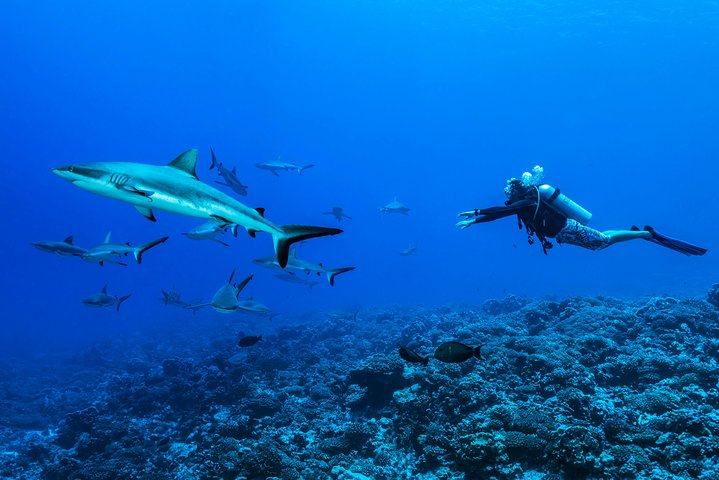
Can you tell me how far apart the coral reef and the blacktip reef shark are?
14.9 ft

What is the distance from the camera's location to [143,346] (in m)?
28.0

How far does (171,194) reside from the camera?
299cm

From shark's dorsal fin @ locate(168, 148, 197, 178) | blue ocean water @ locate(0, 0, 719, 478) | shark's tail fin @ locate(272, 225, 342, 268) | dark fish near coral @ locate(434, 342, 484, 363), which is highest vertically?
blue ocean water @ locate(0, 0, 719, 478)

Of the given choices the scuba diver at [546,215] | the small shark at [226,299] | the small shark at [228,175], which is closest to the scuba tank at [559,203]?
the scuba diver at [546,215]

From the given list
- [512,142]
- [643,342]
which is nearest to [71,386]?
[643,342]

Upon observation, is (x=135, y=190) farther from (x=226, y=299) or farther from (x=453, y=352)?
(x=226, y=299)

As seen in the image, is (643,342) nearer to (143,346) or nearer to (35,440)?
(35,440)

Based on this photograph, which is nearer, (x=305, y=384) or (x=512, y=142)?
(x=305, y=384)

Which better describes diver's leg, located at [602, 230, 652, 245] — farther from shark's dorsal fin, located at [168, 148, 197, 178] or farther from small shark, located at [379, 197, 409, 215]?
small shark, located at [379, 197, 409, 215]

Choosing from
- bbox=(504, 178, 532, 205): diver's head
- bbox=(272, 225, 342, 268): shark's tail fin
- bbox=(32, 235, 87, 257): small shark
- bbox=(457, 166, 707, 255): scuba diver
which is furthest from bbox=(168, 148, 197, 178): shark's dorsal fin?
bbox=(32, 235, 87, 257): small shark

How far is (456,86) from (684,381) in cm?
13909

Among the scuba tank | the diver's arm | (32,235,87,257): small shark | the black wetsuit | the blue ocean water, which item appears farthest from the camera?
the blue ocean water

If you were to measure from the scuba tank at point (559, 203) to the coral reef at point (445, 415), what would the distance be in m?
3.07

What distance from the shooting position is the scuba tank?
24.9 feet
